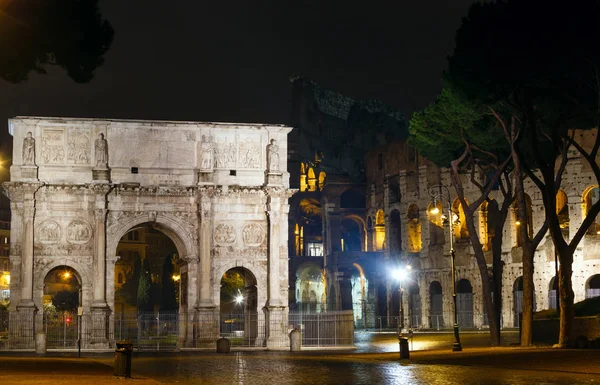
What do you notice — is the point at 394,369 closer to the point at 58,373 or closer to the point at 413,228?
the point at 58,373

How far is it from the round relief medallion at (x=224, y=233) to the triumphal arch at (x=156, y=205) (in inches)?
1.6

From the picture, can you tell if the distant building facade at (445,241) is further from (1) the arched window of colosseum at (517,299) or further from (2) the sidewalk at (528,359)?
(2) the sidewalk at (528,359)

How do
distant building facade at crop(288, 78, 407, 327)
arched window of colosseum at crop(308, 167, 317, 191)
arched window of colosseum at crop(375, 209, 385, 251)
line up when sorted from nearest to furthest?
distant building facade at crop(288, 78, 407, 327) < arched window of colosseum at crop(375, 209, 385, 251) < arched window of colosseum at crop(308, 167, 317, 191)

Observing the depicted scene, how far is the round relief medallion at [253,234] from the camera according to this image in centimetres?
3944

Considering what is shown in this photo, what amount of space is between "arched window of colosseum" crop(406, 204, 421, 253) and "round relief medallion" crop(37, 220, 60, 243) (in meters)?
27.1

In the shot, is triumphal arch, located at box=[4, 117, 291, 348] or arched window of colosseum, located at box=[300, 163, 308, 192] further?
arched window of colosseum, located at box=[300, 163, 308, 192]

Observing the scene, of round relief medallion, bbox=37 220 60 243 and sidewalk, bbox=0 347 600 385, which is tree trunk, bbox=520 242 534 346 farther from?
round relief medallion, bbox=37 220 60 243

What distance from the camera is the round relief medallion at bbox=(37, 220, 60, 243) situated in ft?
126

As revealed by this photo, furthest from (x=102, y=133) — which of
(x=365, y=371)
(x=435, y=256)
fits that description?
(x=435, y=256)

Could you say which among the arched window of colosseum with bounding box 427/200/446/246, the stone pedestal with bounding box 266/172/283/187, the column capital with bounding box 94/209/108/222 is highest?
the stone pedestal with bounding box 266/172/283/187

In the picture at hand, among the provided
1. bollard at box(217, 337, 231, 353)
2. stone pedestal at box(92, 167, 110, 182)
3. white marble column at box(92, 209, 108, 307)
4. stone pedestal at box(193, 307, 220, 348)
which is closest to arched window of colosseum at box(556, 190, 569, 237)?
stone pedestal at box(193, 307, 220, 348)

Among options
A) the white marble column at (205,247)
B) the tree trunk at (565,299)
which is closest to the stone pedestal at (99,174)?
the white marble column at (205,247)

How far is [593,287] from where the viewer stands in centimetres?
5000

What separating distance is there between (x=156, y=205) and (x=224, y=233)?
2.98m
